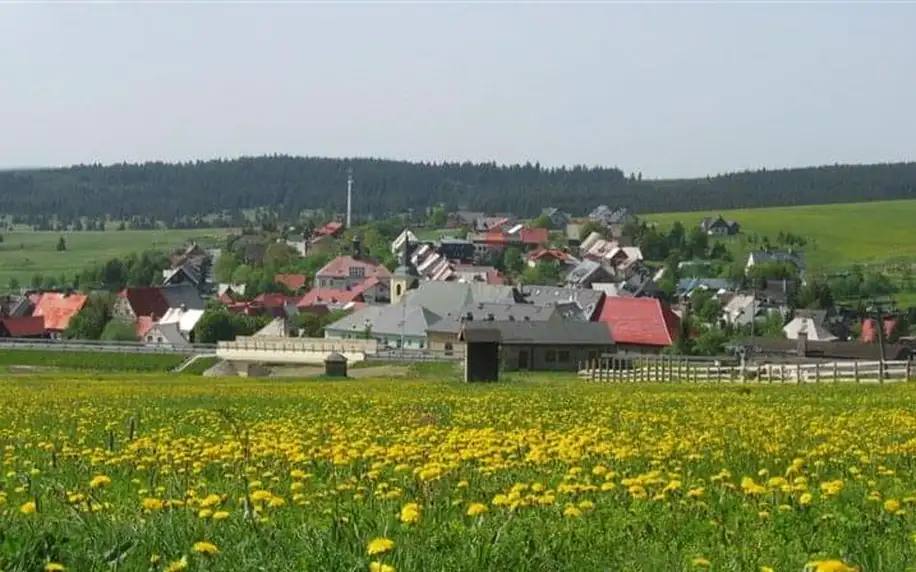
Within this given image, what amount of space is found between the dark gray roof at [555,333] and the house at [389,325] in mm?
36721

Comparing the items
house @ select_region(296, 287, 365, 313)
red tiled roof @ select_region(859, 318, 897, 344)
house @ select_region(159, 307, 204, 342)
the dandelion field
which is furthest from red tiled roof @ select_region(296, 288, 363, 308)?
the dandelion field

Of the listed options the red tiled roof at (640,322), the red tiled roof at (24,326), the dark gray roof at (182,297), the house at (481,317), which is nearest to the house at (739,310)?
the house at (481,317)

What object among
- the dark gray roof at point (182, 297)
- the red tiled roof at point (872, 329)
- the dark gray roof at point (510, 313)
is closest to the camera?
the dark gray roof at point (510, 313)

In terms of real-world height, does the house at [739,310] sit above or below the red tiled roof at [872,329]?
above

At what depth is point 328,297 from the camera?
180 meters

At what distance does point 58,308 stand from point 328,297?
134 ft

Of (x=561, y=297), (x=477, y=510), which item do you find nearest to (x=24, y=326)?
(x=561, y=297)

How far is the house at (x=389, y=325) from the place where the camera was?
127 m

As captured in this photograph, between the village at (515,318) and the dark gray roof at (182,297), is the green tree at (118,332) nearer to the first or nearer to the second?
the village at (515,318)

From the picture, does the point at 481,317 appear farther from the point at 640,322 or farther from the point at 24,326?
the point at 24,326

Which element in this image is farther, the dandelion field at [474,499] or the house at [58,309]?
the house at [58,309]

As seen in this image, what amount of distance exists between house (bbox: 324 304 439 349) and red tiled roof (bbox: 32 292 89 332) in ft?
103

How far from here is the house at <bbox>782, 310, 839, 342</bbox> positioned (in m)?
135

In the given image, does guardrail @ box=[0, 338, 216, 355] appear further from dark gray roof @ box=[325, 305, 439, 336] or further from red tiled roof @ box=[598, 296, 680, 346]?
red tiled roof @ box=[598, 296, 680, 346]
